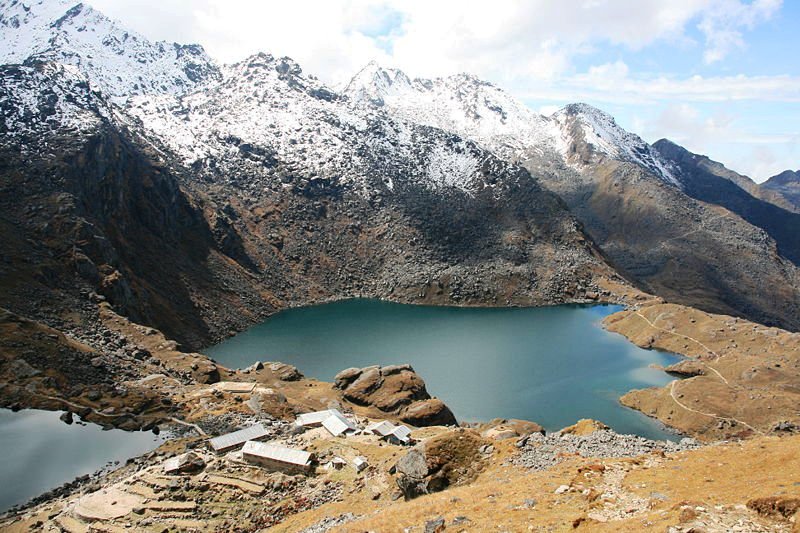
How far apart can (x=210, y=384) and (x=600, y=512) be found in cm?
5465

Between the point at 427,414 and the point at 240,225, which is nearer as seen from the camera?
the point at 427,414

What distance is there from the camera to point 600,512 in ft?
70.3

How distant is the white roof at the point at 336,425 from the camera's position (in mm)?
47037

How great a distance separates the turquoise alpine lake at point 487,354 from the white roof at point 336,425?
2777 cm

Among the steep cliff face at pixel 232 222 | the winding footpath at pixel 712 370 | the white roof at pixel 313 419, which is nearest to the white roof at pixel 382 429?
the white roof at pixel 313 419

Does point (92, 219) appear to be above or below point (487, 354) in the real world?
above

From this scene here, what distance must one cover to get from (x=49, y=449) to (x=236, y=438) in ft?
53.2

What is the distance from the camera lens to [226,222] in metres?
152

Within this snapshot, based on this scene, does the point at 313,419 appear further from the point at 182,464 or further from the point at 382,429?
the point at 182,464

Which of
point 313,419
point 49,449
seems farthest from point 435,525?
point 49,449

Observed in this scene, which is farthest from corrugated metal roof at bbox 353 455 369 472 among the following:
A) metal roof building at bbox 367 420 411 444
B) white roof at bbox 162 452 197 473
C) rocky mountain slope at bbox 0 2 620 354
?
rocky mountain slope at bbox 0 2 620 354

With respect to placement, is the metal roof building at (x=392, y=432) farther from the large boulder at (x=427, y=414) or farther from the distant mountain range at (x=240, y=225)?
the distant mountain range at (x=240, y=225)

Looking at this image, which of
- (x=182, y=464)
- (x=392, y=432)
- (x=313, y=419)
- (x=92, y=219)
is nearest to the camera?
(x=182, y=464)

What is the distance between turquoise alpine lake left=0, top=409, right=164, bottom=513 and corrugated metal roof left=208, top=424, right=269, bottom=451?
25.7 ft
